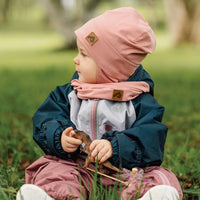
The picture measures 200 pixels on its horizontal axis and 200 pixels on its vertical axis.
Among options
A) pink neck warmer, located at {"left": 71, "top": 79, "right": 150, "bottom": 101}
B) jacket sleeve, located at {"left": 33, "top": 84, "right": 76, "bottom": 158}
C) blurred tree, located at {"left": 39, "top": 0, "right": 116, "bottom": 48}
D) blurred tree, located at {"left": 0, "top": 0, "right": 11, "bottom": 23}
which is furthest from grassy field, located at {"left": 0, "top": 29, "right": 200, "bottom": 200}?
blurred tree, located at {"left": 0, "top": 0, "right": 11, "bottom": 23}

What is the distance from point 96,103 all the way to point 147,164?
1.52 ft

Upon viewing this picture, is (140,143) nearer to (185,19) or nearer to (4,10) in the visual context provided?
(185,19)

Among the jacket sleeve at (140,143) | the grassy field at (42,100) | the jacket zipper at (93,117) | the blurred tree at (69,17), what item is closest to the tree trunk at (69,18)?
the blurred tree at (69,17)

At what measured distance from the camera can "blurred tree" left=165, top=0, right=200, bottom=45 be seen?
16.2m

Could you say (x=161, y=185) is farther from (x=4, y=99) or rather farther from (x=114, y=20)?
(x=4, y=99)

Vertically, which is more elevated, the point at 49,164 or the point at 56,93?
the point at 56,93

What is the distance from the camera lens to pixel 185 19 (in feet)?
54.6

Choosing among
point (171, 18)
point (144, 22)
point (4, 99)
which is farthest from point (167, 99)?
point (171, 18)

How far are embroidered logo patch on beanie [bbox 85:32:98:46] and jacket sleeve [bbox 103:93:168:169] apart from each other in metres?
0.53

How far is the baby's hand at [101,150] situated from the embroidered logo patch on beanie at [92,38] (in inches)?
23.3

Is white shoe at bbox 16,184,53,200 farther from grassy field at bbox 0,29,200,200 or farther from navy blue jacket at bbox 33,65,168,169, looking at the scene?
navy blue jacket at bbox 33,65,168,169

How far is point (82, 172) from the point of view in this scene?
85.7 inches

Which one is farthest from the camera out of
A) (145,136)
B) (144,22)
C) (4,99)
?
(4,99)

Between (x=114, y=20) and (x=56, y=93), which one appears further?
(x=56, y=93)
